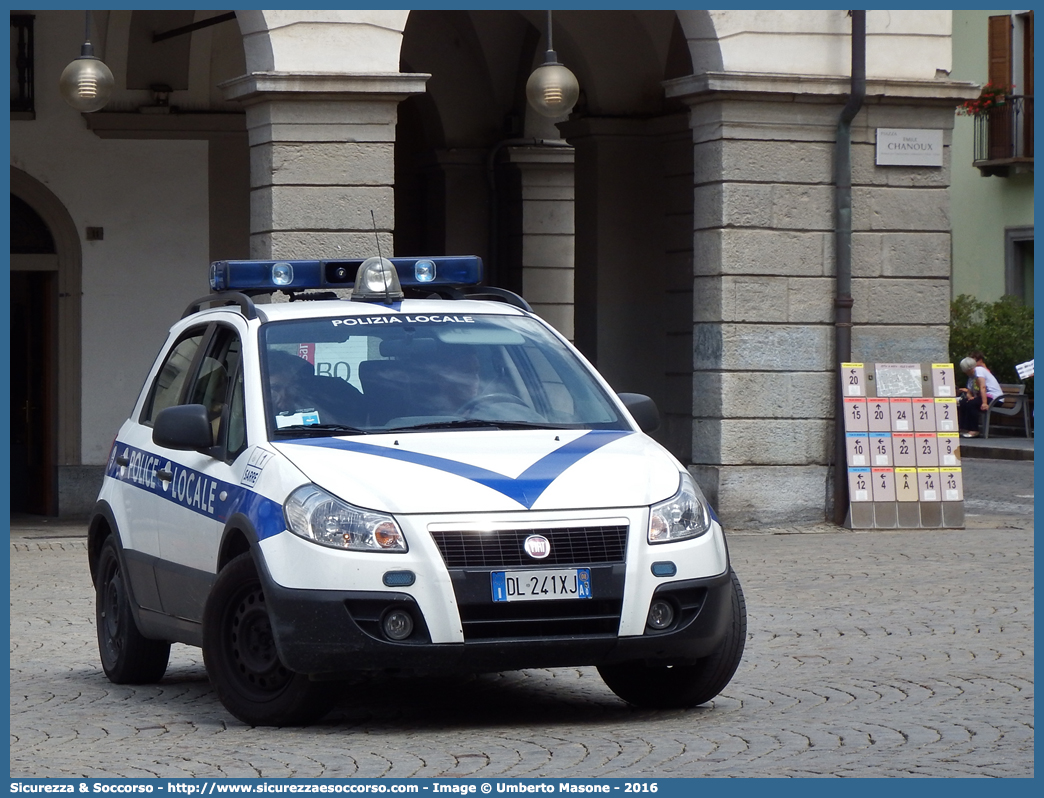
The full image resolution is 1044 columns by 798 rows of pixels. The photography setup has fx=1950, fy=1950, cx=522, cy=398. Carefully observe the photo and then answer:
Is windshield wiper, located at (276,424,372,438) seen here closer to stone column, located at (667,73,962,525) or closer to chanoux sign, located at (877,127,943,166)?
stone column, located at (667,73,962,525)

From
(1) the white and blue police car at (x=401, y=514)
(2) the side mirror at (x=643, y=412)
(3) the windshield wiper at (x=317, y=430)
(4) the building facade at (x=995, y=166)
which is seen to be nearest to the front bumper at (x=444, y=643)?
(1) the white and blue police car at (x=401, y=514)

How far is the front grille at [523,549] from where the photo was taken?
6484 mm

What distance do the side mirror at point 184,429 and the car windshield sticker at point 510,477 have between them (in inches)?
17.3

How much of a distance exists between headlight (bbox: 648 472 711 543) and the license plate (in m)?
0.31

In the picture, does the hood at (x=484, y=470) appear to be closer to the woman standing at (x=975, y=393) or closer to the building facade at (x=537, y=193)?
the building facade at (x=537, y=193)

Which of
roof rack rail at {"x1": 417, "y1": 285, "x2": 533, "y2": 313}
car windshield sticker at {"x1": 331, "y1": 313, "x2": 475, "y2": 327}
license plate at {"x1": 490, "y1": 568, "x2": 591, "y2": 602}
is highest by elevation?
roof rack rail at {"x1": 417, "y1": 285, "x2": 533, "y2": 313}

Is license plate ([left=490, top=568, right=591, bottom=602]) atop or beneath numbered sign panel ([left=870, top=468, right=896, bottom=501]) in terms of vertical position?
atop

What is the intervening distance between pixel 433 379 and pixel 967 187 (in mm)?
28990

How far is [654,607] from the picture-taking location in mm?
6734

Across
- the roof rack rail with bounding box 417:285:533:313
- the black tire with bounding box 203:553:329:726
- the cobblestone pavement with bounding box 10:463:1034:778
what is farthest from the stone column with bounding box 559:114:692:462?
the black tire with bounding box 203:553:329:726

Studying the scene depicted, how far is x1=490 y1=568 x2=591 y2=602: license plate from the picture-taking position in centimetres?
651

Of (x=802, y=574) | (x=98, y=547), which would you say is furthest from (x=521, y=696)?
(x=802, y=574)
